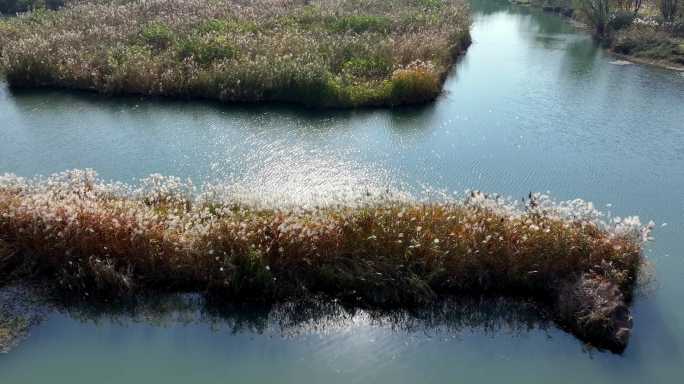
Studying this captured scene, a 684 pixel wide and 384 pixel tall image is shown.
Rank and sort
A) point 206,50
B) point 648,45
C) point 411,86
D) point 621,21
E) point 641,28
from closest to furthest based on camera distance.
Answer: point 411,86, point 206,50, point 648,45, point 641,28, point 621,21

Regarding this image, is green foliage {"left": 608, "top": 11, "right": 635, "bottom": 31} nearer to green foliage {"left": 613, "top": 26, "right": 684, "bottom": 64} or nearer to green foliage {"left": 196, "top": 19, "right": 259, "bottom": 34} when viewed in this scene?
green foliage {"left": 613, "top": 26, "right": 684, "bottom": 64}

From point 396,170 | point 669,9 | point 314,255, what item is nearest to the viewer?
point 314,255

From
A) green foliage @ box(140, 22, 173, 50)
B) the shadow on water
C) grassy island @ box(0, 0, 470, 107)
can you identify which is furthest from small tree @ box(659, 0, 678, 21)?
the shadow on water

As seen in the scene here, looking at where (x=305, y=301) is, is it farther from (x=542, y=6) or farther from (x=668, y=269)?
(x=542, y=6)

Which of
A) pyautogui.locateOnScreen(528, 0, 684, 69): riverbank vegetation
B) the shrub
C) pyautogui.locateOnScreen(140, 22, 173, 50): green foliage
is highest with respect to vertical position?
pyautogui.locateOnScreen(528, 0, 684, 69): riverbank vegetation

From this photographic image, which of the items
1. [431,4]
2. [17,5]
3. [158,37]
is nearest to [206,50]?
[158,37]

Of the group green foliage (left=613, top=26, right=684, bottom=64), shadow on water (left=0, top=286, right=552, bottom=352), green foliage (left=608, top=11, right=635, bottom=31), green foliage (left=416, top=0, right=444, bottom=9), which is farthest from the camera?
green foliage (left=416, top=0, right=444, bottom=9)

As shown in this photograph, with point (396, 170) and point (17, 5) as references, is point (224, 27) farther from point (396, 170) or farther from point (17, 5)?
point (17, 5)
